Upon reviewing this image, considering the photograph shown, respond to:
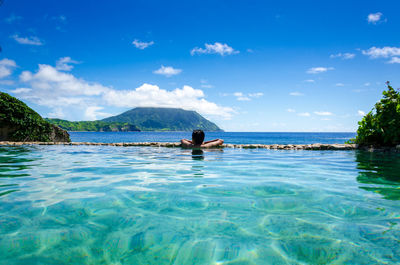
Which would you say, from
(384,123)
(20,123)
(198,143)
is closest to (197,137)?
(198,143)

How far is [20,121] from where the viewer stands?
2548 cm

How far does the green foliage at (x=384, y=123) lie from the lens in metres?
16.5

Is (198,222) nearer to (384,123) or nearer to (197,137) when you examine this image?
(197,137)

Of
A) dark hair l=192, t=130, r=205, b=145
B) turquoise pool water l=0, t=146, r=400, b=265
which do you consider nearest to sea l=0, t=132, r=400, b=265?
turquoise pool water l=0, t=146, r=400, b=265

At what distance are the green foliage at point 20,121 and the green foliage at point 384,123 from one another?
3303 centimetres

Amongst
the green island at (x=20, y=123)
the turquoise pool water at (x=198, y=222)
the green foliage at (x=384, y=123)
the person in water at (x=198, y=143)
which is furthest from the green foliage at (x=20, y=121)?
the green foliage at (x=384, y=123)

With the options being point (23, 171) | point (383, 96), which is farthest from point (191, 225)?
point (383, 96)

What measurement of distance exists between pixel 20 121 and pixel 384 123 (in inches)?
1362

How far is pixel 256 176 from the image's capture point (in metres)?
6.88

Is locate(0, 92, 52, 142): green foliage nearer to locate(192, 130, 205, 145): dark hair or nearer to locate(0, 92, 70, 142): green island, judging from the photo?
locate(0, 92, 70, 142): green island

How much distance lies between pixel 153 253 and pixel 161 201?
180 centimetres

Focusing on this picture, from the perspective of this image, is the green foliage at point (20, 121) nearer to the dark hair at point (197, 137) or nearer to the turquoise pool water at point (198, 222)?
the dark hair at point (197, 137)

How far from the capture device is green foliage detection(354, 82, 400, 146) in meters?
16.5

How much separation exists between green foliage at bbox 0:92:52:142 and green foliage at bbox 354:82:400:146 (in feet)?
108
